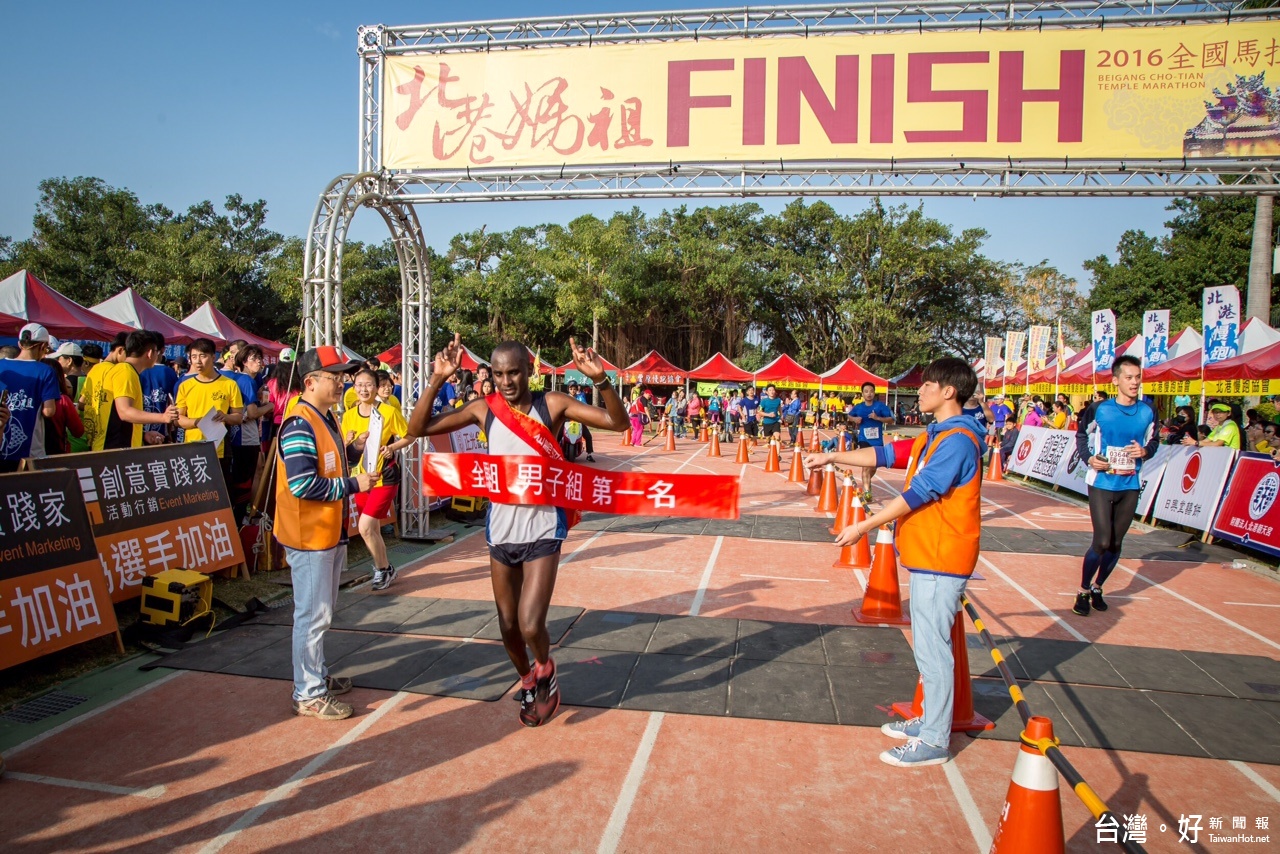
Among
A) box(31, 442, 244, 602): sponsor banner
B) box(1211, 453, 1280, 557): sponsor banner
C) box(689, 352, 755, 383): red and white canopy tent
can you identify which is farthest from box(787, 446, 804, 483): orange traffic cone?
box(689, 352, 755, 383): red and white canopy tent

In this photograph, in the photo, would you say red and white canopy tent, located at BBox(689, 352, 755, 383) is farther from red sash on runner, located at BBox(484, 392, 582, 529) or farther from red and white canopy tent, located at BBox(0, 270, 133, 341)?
red sash on runner, located at BBox(484, 392, 582, 529)

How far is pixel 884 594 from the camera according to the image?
6.31 metres

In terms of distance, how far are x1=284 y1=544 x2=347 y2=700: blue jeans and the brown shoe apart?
33 millimetres

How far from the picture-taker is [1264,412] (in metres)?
19.3

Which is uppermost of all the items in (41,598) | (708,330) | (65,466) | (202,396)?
(708,330)

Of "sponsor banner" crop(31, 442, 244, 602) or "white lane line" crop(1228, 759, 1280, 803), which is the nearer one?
"white lane line" crop(1228, 759, 1280, 803)

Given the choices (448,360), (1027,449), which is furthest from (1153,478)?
(448,360)

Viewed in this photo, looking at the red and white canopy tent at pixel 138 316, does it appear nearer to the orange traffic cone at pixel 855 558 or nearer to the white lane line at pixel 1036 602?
the orange traffic cone at pixel 855 558

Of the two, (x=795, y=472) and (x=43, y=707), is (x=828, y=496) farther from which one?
(x=43, y=707)

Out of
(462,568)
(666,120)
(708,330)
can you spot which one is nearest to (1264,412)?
(666,120)

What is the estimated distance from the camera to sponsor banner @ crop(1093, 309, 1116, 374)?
1748 centimetres

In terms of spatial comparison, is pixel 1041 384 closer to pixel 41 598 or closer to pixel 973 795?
pixel 973 795

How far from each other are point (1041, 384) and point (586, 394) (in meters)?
17.6

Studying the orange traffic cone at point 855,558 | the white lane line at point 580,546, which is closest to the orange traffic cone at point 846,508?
the orange traffic cone at point 855,558
